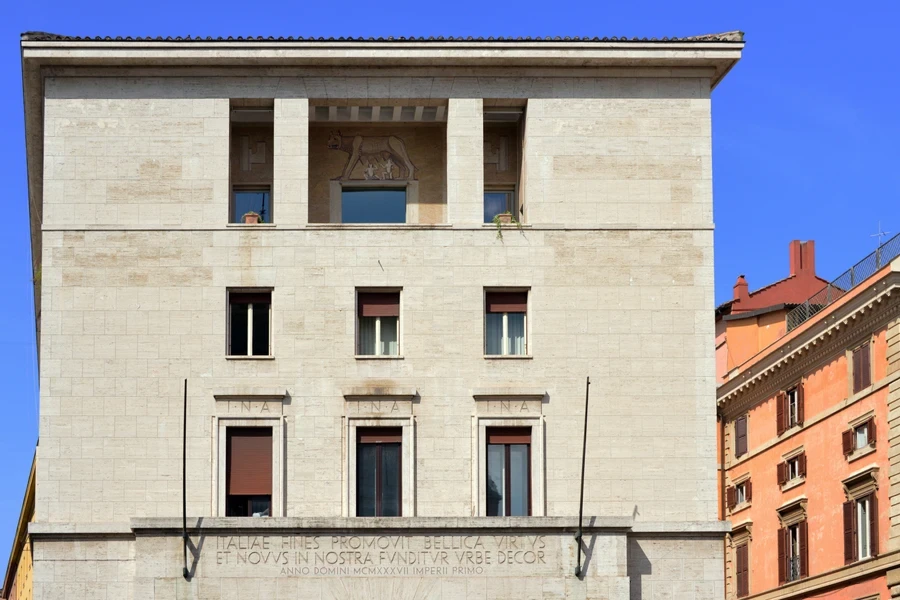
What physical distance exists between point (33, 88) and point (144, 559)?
41.1ft

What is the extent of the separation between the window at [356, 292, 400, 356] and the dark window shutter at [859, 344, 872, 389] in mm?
22304

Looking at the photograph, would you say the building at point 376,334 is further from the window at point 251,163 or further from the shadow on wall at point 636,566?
the window at point 251,163

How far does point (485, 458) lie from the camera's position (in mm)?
41219

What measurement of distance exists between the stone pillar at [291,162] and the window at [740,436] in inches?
1305

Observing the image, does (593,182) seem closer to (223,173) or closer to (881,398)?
(223,173)

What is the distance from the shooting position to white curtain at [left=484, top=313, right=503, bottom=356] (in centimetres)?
4231

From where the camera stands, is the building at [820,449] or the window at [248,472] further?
the building at [820,449]

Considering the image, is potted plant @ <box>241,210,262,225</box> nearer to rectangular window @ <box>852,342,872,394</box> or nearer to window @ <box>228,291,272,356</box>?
window @ <box>228,291,272,356</box>

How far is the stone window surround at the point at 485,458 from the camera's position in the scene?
40875 millimetres

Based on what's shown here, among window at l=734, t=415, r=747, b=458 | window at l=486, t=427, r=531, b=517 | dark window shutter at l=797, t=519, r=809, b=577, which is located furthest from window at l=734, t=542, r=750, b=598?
window at l=486, t=427, r=531, b=517

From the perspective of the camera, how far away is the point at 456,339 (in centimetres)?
4188

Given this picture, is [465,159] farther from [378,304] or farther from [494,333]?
[494,333]

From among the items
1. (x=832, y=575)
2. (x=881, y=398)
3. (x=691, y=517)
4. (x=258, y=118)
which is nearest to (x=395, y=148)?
(x=258, y=118)

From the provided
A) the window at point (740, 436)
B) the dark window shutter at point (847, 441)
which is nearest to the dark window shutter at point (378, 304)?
the dark window shutter at point (847, 441)
